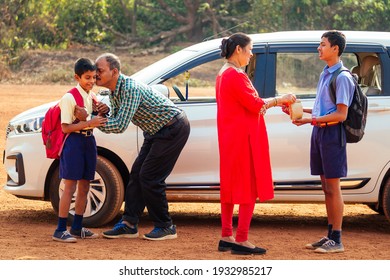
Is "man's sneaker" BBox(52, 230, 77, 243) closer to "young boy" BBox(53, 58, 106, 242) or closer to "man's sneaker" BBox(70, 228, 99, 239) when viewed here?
"young boy" BBox(53, 58, 106, 242)

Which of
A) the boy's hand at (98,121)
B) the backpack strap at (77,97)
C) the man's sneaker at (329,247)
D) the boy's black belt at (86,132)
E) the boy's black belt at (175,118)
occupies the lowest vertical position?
the man's sneaker at (329,247)

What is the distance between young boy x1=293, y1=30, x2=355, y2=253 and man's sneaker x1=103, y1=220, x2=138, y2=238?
1704 mm

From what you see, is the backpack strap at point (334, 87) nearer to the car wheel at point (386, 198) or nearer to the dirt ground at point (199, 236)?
the dirt ground at point (199, 236)

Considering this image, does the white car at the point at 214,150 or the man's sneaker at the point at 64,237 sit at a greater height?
the white car at the point at 214,150

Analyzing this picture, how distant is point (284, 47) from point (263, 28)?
2239 cm

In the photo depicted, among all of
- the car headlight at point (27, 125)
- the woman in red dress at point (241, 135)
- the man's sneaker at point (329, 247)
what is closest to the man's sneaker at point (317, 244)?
the man's sneaker at point (329, 247)

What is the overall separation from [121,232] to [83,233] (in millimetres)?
324

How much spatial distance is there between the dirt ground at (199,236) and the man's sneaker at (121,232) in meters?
0.07

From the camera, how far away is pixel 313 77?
10844 millimetres

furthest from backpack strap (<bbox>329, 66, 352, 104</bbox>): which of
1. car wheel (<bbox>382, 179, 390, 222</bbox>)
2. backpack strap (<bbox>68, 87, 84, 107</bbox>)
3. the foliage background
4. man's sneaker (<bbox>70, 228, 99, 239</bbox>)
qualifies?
the foliage background

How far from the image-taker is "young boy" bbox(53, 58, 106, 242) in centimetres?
835

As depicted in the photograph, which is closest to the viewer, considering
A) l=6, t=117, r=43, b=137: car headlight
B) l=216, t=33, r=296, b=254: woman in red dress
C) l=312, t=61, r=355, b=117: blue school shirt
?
l=216, t=33, r=296, b=254: woman in red dress

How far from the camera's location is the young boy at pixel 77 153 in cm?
835

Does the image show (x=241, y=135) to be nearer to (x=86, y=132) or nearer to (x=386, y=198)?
(x=86, y=132)
